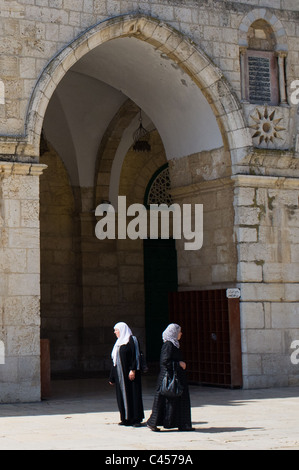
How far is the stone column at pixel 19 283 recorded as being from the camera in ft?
35.5

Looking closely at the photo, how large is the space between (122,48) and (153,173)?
193 inches

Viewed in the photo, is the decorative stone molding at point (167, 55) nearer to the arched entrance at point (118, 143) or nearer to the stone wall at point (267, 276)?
the arched entrance at point (118, 143)

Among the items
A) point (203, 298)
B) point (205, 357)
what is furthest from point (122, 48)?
point (205, 357)

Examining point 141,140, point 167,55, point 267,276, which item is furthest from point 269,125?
point 141,140

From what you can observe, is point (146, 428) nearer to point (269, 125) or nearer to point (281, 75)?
point (269, 125)

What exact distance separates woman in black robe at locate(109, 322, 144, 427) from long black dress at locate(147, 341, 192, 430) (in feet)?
1.15

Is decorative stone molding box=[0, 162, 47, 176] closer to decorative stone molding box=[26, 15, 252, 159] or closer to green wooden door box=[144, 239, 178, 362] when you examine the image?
decorative stone molding box=[26, 15, 252, 159]

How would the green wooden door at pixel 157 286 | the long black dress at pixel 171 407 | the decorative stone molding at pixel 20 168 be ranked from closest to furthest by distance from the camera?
the long black dress at pixel 171 407
the decorative stone molding at pixel 20 168
the green wooden door at pixel 157 286

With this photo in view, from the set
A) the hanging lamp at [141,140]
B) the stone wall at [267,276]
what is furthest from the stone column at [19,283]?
the hanging lamp at [141,140]

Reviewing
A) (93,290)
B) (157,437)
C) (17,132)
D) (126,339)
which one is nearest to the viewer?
(157,437)

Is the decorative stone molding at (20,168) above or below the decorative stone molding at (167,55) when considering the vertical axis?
below

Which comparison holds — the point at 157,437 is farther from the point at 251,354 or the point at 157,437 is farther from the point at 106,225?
the point at 106,225

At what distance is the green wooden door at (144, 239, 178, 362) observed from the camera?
55.8ft

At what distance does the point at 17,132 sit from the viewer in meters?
11.2
